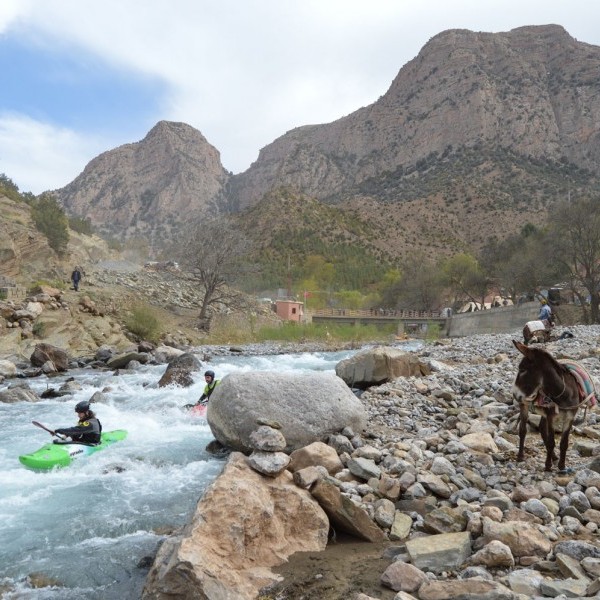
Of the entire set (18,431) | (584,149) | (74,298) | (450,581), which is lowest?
(18,431)

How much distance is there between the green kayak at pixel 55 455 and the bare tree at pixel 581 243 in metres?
33.5

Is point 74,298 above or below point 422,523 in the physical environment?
above

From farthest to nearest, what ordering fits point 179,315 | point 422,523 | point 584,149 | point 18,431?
point 584,149 → point 179,315 → point 18,431 → point 422,523

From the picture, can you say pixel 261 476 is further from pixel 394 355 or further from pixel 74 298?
pixel 74 298

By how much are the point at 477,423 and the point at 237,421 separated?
3.65 m

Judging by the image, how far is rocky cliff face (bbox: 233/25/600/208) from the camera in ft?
381

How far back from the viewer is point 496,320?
43.3 meters

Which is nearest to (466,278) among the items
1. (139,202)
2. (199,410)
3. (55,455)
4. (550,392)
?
(199,410)

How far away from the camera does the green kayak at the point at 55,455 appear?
7.67 meters

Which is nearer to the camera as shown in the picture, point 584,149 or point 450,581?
point 450,581

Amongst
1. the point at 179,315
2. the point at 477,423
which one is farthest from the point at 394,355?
the point at 179,315

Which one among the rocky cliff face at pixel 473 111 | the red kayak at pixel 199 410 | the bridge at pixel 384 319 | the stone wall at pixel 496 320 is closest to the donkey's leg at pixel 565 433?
the red kayak at pixel 199 410

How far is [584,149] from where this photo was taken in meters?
116

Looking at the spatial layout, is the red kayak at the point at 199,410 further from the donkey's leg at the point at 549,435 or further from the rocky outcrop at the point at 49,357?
the rocky outcrop at the point at 49,357
